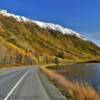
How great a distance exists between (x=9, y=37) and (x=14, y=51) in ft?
111

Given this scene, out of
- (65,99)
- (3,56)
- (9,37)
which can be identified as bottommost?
(65,99)

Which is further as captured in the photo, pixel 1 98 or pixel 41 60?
pixel 41 60

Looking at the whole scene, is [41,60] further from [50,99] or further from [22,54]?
[50,99]

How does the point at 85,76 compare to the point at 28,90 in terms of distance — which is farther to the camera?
the point at 85,76

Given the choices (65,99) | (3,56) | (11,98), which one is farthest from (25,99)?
(3,56)

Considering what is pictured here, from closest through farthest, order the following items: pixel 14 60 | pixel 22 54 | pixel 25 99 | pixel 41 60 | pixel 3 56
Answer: pixel 25 99, pixel 3 56, pixel 14 60, pixel 22 54, pixel 41 60

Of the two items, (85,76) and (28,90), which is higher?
(85,76)

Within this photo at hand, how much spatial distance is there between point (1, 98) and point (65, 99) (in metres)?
3.00

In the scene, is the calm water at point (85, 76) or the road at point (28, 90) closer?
the road at point (28, 90)

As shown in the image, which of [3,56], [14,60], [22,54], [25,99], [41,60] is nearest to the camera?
[25,99]

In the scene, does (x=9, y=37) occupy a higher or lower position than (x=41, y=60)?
higher

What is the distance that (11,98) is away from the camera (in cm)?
1561

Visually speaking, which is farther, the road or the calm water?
the calm water

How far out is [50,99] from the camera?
15367 millimetres
